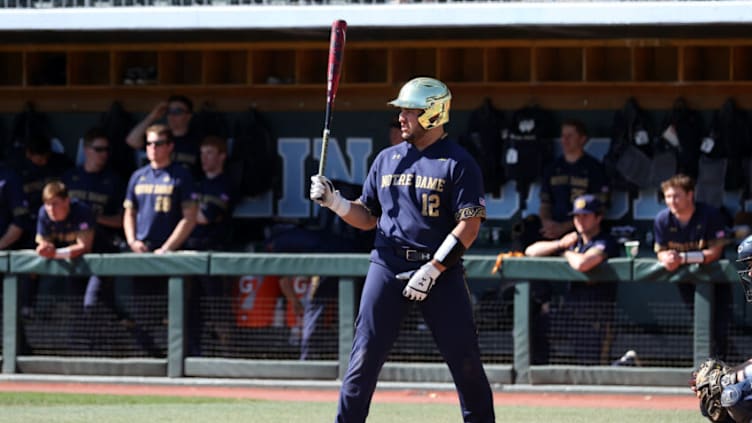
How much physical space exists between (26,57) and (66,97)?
505 mm

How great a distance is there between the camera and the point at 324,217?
39.5 ft

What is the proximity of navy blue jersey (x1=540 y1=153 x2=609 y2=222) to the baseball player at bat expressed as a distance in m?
4.67

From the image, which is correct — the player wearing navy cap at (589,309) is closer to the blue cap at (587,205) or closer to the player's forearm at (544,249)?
the blue cap at (587,205)

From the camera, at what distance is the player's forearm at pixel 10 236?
38.7 feet

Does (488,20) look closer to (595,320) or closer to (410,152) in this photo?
(595,320)

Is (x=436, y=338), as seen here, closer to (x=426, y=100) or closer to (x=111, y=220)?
(x=426, y=100)

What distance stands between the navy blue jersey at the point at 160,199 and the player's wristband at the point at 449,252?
4.59m

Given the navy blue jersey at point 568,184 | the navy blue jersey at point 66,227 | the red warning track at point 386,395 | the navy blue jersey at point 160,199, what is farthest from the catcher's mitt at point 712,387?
the navy blue jersey at point 66,227

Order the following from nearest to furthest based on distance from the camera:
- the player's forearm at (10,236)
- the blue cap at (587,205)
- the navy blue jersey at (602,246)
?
the navy blue jersey at (602,246) < the blue cap at (587,205) < the player's forearm at (10,236)

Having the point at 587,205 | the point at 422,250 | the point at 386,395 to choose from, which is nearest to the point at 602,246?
the point at 587,205

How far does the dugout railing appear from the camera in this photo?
989 centimetres

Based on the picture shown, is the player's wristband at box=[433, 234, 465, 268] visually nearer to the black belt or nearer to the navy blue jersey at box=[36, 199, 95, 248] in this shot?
the black belt

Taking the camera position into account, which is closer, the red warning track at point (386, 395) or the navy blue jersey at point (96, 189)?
the red warning track at point (386, 395)

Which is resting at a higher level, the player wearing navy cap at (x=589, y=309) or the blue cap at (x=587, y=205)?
the blue cap at (x=587, y=205)
